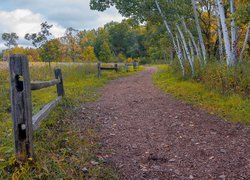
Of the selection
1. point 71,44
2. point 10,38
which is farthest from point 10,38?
point 71,44

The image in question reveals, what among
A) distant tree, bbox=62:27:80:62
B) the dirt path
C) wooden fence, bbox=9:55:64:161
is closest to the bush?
the dirt path

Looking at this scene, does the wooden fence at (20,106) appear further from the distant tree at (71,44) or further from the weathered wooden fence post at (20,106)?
the distant tree at (71,44)

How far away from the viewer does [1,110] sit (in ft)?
21.5

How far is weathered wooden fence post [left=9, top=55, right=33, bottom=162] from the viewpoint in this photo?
10.2ft

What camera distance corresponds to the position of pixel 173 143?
4.58 m

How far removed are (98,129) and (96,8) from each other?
888 centimetres

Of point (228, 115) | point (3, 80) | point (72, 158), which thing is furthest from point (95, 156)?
point (3, 80)

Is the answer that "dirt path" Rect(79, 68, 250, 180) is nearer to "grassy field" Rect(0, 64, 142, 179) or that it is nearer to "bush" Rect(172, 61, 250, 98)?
"grassy field" Rect(0, 64, 142, 179)

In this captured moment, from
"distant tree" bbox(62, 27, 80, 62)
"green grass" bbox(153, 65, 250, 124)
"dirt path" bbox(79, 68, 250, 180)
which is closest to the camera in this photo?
"dirt path" bbox(79, 68, 250, 180)

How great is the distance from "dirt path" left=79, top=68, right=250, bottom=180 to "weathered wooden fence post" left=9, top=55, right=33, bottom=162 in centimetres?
127

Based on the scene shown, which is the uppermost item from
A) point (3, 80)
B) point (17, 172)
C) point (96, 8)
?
point (96, 8)

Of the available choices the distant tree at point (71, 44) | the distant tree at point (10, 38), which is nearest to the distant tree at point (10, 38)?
the distant tree at point (10, 38)

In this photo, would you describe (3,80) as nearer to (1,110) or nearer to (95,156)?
(1,110)

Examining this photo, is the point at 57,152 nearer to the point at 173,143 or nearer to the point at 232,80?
the point at 173,143
